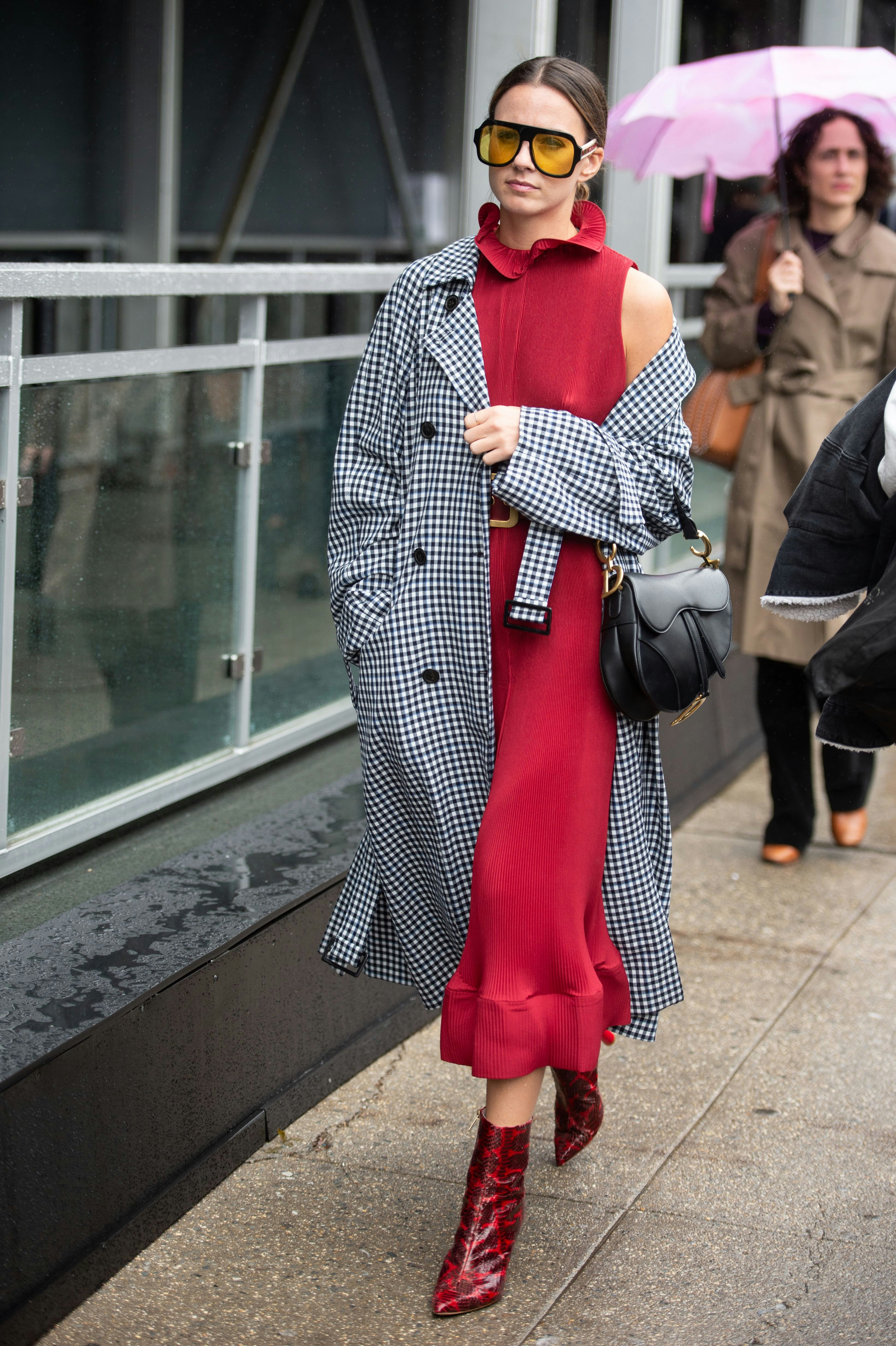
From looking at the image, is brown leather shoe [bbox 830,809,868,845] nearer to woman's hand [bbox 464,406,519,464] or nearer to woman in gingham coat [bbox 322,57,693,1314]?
woman in gingham coat [bbox 322,57,693,1314]

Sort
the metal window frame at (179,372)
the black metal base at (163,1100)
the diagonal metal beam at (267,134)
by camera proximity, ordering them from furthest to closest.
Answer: the diagonal metal beam at (267,134)
the metal window frame at (179,372)
the black metal base at (163,1100)

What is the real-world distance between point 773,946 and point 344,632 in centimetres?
219

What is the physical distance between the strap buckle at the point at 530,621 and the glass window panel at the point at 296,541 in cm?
185

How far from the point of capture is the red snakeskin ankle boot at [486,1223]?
2.72 metres

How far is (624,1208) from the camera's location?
311 cm

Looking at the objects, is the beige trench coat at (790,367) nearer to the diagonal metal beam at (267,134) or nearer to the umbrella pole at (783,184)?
the umbrella pole at (783,184)

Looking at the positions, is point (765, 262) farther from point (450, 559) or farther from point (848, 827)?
point (450, 559)

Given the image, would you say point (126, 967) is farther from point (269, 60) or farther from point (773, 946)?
point (269, 60)

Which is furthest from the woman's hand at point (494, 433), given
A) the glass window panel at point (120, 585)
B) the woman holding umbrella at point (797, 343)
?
the woman holding umbrella at point (797, 343)

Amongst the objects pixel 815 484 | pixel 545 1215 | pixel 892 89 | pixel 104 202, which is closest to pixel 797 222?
pixel 892 89

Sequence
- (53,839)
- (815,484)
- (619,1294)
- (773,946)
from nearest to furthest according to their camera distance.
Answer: (815,484)
(619,1294)
(53,839)
(773,946)

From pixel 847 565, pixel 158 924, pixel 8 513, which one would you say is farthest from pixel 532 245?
pixel 158 924

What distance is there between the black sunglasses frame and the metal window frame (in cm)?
103

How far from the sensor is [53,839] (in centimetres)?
364
